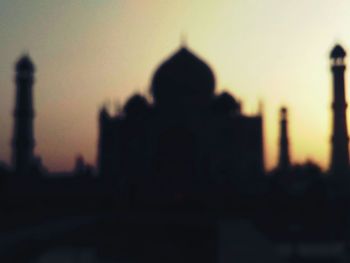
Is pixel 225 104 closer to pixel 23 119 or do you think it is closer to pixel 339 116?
pixel 339 116

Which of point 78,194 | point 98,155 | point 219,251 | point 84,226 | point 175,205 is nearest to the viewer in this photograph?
point 219,251

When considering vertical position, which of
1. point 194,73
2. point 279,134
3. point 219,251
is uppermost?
point 194,73

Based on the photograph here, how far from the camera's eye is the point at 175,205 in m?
14.2

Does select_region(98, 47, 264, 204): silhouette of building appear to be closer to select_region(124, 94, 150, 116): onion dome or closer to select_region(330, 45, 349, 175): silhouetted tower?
select_region(124, 94, 150, 116): onion dome

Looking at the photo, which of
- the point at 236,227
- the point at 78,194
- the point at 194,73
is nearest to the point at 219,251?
the point at 236,227

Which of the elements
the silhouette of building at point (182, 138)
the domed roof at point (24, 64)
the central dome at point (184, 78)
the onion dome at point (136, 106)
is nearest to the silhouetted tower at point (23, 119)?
the domed roof at point (24, 64)

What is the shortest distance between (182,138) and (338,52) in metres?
6.56

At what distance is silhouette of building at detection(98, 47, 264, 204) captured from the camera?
19703 mm

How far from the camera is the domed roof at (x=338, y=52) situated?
16109mm

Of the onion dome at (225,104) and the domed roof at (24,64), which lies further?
→ the onion dome at (225,104)

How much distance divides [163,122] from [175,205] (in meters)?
6.43

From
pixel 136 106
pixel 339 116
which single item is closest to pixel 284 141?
pixel 339 116

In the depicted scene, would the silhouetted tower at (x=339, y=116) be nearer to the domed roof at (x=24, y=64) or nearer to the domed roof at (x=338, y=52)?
the domed roof at (x=338, y=52)

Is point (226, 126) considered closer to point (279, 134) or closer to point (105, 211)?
point (279, 134)
